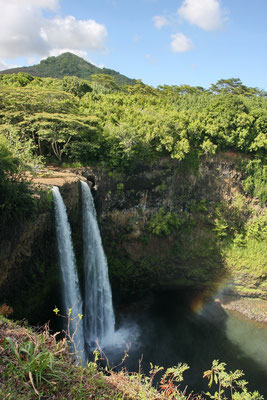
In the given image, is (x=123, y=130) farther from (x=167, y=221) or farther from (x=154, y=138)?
(x=167, y=221)

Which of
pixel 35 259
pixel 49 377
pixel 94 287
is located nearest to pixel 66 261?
pixel 35 259

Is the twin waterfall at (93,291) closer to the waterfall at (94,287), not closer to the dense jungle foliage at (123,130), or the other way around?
the waterfall at (94,287)

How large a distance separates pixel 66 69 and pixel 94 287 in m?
69.8

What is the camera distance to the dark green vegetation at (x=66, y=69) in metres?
69.3

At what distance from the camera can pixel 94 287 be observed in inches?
625

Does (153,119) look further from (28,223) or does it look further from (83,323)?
(83,323)

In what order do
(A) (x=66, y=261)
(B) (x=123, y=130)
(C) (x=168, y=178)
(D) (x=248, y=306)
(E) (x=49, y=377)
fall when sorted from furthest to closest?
(C) (x=168, y=178) → (D) (x=248, y=306) → (B) (x=123, y=130) → (A) (x=66, y=261) → (E) (x=49, y=377)

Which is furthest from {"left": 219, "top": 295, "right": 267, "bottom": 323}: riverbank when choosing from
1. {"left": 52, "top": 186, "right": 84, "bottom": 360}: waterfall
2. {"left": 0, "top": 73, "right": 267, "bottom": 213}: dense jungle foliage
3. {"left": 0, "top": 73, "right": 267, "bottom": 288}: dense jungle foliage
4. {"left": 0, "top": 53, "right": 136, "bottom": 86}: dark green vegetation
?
{"left": 0, "top": 53, "right": 136, "bottom": 86}: dark green vegetation

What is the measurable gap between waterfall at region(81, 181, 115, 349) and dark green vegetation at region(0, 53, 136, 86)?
5955 centimetres

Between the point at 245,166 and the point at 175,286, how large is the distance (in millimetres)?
11104

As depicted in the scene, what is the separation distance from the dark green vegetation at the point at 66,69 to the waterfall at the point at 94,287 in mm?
59545

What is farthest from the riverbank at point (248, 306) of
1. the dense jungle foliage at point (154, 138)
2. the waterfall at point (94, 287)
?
the waterfall at point (94, 287)

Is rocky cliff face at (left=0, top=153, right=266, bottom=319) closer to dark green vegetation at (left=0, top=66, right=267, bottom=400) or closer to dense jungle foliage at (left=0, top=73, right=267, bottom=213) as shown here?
dark green vegetation at (left=0, top=66, right=267, bottom=400)

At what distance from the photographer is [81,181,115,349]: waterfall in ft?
49.7
